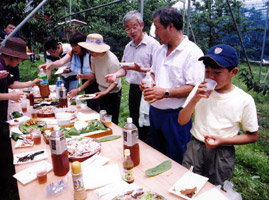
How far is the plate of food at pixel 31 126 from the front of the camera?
227cm

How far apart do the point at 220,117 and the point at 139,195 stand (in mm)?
910

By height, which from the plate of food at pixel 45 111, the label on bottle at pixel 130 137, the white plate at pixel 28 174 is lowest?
the white plate at pixel 28 174

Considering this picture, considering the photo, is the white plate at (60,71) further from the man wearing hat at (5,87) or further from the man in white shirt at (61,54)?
the man wearing hat at (5,87)

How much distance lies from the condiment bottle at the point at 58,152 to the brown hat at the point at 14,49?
1.85 meters

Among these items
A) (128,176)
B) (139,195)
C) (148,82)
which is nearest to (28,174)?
(128,176)

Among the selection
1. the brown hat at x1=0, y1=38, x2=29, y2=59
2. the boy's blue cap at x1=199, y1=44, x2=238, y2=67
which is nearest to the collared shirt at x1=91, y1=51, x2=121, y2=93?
the brown hat at x1=0, y1=38, x2=29, y2=59

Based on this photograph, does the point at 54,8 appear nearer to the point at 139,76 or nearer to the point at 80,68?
the point at 80,68

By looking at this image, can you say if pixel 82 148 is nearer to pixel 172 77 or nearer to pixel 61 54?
pixel 172 77

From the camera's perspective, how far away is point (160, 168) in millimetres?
1578

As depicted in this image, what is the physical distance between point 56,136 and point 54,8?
285 inches

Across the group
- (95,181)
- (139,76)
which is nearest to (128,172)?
(95,181)

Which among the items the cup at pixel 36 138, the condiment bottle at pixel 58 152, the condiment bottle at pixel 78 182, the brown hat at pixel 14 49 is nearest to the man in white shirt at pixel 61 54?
the brown hat at pixel 14 49

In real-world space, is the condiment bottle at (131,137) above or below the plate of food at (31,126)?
above

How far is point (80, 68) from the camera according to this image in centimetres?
393
